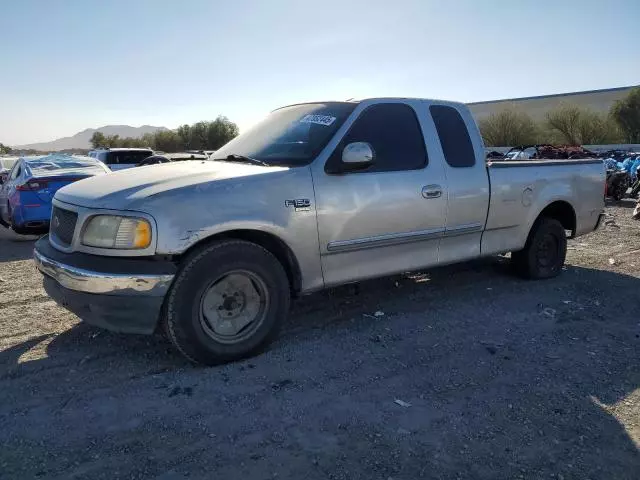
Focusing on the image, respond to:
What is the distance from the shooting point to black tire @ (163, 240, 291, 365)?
3621mm

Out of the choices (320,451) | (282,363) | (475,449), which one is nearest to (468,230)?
(282,363)

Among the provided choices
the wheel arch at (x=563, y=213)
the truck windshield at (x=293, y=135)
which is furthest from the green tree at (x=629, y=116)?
the truck windshield at (x=293, y=135)

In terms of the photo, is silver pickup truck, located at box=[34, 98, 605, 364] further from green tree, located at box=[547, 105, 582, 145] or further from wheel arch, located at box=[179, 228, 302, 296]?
green tree, located at box=[547, 105, 582, 145]

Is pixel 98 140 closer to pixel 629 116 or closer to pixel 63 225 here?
pixel 629 116

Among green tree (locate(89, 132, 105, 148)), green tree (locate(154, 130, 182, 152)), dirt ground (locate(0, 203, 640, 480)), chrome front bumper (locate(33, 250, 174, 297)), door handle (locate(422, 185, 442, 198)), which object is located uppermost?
green tree (locate(89, 132, 105, 148))

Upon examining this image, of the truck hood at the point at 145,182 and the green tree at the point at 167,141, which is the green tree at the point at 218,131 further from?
the truck hood at the point at 145,182

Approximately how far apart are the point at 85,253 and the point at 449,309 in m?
3.34

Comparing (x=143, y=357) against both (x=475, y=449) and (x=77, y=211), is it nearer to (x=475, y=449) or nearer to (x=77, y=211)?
(x=77, y=211)

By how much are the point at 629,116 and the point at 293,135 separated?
58553mm

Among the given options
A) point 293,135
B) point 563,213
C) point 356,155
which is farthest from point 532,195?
point 293,135

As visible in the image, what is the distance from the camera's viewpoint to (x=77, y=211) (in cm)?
374

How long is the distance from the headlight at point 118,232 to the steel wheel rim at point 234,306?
57 cm

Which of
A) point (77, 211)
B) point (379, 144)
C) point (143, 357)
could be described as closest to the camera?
point (77, 211)

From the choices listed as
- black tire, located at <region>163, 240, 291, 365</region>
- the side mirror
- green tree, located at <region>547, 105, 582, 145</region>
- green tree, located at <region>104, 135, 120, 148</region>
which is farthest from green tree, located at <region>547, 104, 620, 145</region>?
black tire, located at <region>163, 240, 291, 365</region>
